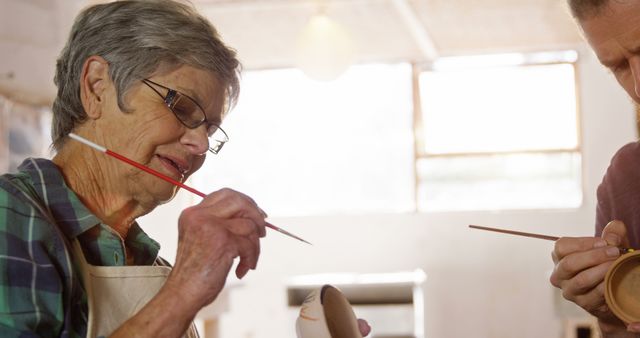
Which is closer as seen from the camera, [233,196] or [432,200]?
[233,196]

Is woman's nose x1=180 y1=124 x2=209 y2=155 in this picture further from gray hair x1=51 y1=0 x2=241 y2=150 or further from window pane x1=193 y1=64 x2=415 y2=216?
window pane x1=193 y1=64 x2=415 y2=216

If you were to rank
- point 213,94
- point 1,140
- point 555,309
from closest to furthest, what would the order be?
point 213,94 < point 1,140 < point 555,309

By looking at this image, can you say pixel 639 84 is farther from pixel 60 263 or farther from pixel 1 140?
pixel 1 140

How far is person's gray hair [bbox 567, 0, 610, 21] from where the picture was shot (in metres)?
1.50

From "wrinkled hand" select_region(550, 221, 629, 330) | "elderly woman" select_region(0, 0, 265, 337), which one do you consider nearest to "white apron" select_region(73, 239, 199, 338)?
"elderly woman" select_region(0, 0, 265, 337)

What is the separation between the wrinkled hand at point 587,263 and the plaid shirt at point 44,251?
31.0 inches

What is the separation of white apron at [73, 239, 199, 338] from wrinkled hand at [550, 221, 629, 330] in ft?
2.35

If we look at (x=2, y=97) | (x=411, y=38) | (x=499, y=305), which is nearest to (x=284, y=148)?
(x=411, y=38)

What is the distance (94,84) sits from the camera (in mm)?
1555

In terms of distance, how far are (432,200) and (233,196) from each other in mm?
7162

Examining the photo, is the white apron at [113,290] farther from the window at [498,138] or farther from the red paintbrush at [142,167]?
the window at [498,138]

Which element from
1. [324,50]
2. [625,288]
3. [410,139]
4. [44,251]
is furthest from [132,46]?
[410,139]

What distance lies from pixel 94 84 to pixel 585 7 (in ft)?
2.89

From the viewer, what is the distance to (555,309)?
740cm
